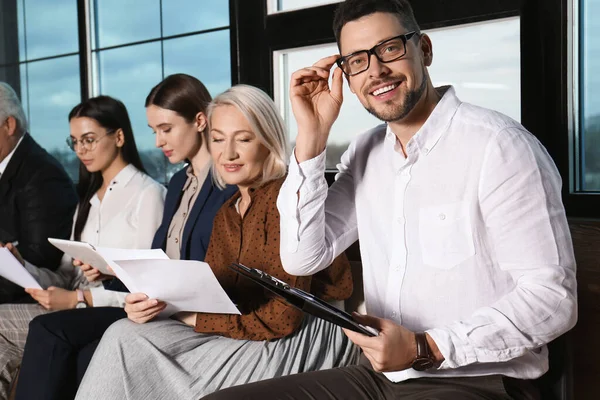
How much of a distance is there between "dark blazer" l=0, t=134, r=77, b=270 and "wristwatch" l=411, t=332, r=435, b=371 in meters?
1.95

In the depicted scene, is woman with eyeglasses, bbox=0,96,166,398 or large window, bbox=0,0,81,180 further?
large window, bbox=0,0,81,180

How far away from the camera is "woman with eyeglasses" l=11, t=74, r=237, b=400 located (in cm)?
224

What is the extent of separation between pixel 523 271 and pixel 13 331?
79.1 inches

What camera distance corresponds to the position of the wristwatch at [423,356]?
4.35 ft

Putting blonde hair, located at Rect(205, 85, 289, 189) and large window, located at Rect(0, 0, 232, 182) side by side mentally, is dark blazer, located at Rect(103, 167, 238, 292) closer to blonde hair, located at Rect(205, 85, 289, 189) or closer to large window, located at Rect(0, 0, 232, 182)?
blonde hair, located at Rect(205, 85, 289, 189)

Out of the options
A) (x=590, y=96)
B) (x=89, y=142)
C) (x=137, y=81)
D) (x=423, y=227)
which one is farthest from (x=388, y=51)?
(x=137, y=81)

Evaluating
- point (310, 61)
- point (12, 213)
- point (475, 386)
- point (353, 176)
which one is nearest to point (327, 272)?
point (353, 176)

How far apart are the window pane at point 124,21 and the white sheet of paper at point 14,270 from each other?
1.76 m

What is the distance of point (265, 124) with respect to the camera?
215cm

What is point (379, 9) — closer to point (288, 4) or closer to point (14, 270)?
point (288, 4)

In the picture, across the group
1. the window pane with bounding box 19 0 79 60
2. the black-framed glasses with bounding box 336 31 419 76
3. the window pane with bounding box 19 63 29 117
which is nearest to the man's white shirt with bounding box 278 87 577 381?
the black-framed glasses with bounding box 336 31 419 76

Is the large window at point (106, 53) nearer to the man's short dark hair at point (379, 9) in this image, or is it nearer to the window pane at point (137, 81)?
the window pane at point (137, 81)

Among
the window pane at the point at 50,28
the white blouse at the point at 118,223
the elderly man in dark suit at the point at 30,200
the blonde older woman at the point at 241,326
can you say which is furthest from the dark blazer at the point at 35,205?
the window pane at the point at 50,28

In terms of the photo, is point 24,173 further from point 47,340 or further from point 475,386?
point 475,386
